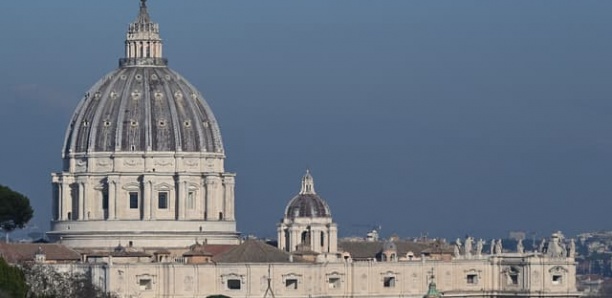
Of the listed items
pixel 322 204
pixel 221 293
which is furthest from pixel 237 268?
pixel 322 204

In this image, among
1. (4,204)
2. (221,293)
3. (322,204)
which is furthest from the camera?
(322,204)

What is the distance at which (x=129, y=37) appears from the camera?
19988 centimetres

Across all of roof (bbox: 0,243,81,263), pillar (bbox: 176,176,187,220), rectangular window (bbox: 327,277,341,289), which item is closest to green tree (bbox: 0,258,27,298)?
roof (bbox: 0,243,81,263)

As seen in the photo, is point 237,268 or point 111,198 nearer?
point 237,268

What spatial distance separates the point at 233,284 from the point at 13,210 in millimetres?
16752

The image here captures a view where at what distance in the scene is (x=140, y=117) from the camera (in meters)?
197

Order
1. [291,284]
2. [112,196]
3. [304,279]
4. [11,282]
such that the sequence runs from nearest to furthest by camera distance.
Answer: [11,282] → [291,284] → [304,279] → [112,196]

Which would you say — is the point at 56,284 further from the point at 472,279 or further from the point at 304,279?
the point at 472,279

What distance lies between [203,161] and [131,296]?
73.3ft

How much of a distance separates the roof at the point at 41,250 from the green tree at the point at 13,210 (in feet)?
4.96

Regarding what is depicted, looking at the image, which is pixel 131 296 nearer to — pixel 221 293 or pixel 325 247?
pixel 221 293

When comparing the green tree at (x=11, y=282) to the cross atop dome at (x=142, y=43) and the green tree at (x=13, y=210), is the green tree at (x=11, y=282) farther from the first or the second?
the cross atop dome at (x=142, y=43)

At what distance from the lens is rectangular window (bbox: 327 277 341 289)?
188625mm

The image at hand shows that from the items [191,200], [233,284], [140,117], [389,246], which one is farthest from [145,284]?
[389,246]
